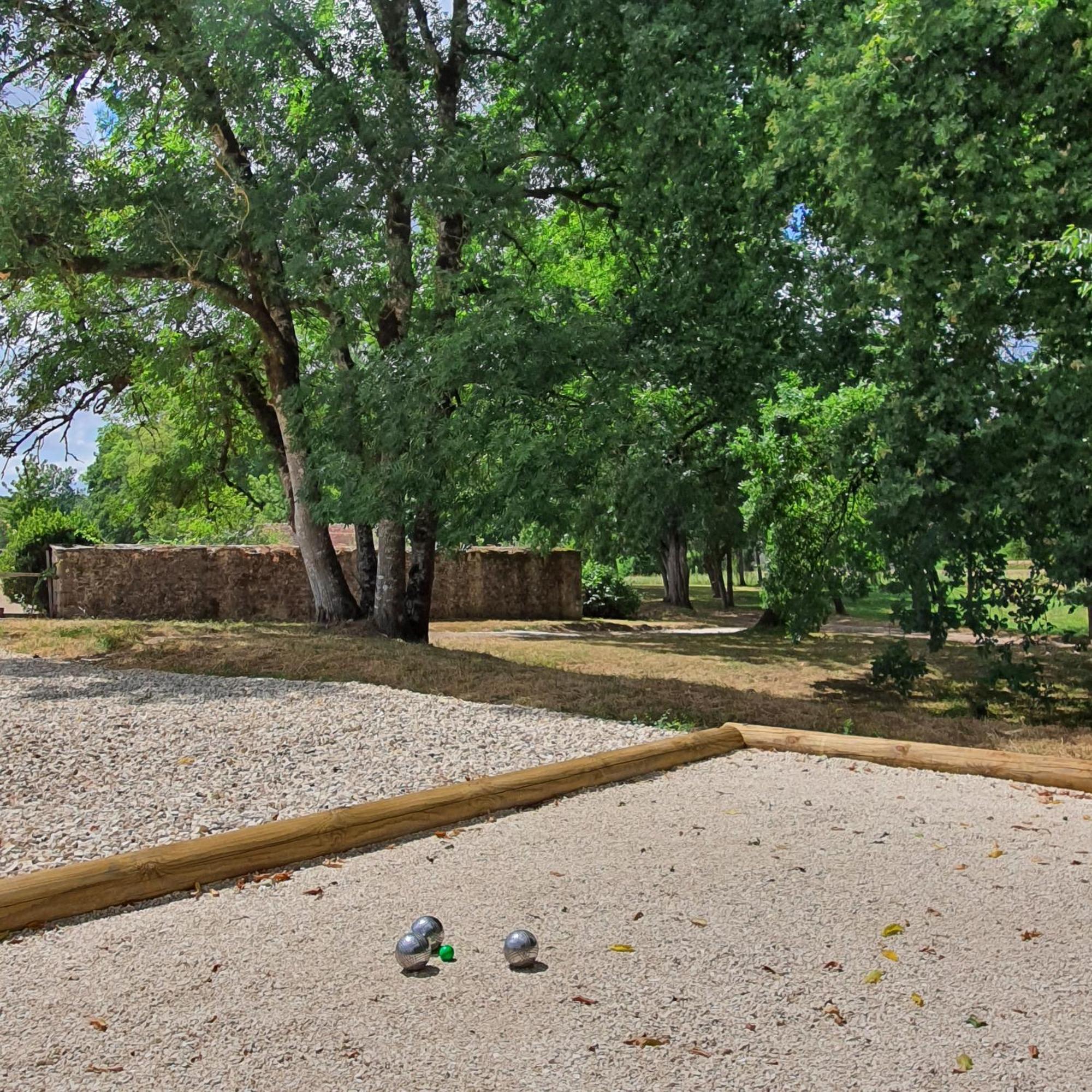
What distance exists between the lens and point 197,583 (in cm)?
1784

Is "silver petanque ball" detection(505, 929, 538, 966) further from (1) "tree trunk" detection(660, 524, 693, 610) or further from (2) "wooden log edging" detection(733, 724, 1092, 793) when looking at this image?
(1) "tree trunk" detection(660, 524, 693, 610)

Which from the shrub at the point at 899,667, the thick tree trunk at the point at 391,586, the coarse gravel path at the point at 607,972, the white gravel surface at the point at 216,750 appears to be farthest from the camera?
the thick tree trunk at the point at 391,586

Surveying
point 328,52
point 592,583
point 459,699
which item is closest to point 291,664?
point 459,699

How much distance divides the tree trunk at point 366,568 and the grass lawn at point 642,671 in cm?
101

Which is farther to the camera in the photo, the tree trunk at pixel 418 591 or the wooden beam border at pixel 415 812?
the tree trunk at pixel 418 591

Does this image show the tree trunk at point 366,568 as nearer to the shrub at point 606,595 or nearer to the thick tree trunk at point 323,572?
the thick tree trunk at point 323,572

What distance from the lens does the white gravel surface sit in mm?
5074

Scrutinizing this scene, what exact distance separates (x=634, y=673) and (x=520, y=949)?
885cm

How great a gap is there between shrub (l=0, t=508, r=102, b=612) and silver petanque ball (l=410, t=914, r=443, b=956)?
16.3 meters

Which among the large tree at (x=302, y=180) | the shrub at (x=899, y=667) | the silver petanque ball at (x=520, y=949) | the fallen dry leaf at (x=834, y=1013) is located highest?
the large tree at (x=302, y=180)

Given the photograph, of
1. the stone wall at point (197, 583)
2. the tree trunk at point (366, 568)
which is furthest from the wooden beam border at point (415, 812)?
the stone wall at point (197, 583)

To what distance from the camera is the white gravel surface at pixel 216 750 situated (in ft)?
16.6

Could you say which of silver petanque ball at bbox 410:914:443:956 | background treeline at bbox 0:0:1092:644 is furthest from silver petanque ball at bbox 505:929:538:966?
background treeline at bbox 0:0:1092:644

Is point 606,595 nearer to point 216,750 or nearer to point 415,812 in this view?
point 216,750
